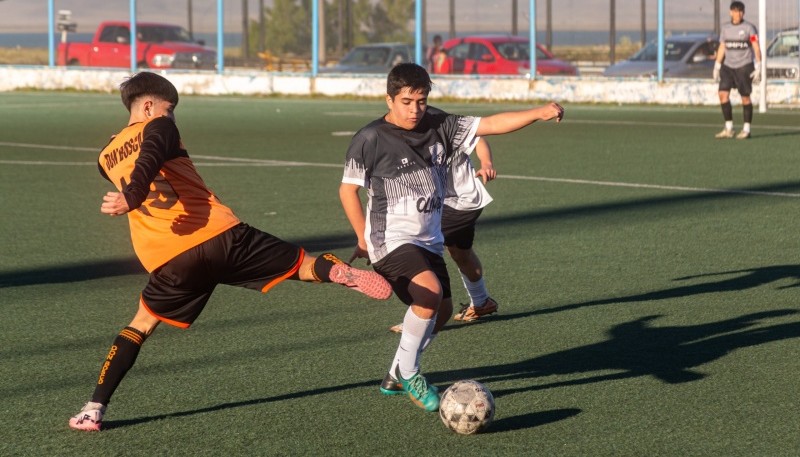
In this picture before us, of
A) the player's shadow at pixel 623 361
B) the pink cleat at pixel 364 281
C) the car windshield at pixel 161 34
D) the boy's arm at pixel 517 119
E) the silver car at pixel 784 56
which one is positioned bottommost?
the player's shadow at pixel 623 361

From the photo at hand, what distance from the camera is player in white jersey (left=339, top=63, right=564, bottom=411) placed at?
518 centimetres

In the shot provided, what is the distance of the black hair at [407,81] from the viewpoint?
5.17m

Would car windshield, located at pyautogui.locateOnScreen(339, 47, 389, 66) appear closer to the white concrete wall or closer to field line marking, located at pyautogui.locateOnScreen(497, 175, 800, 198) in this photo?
the white concrete wall

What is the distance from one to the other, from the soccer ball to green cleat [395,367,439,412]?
0.18 m

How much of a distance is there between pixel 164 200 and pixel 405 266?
947 millimetres

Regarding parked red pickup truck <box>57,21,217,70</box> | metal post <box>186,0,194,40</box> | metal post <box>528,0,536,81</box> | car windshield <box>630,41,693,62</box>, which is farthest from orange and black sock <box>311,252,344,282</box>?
metal post <box>186,0,194,40</box>

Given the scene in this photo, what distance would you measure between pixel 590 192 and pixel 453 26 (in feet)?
76.6

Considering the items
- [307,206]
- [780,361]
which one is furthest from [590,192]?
[780,361]

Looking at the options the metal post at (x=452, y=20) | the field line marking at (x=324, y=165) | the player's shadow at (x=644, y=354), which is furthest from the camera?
the metal post at (x=452, y=20)

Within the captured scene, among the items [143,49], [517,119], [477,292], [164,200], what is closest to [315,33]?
[143,49]

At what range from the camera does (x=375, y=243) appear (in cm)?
528

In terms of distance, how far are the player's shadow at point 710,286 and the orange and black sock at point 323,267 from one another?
1.82 m

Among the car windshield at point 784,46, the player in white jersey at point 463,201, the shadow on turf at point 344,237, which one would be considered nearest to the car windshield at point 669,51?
the car windshield at point 784,46

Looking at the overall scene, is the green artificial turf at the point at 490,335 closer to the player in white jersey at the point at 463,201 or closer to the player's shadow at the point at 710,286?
the player's shadow at the point at 710,286
